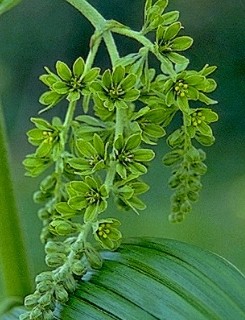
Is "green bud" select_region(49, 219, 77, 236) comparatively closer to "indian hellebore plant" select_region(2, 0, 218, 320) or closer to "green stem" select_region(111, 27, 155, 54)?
"indian hellebore plant" select_region(2, 0, 218, 320)

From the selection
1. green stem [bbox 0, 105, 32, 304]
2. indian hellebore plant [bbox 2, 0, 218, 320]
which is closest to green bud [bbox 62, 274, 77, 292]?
indian hellebore plant [bbox 2, 0, 218, 320]

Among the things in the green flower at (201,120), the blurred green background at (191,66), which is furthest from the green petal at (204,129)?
the blurred green background at (191,66)

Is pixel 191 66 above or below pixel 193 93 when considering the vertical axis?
below

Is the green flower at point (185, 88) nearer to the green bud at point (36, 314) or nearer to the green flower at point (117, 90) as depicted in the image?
the green flower at point (117, 90)

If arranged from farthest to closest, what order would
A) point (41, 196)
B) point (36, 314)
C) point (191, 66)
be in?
point (191, 66) < point (41, 196) < point (36, 314)

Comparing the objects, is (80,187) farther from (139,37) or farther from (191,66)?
(191,66)

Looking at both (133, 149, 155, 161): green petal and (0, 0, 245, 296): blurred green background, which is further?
(0, 0, 245, 296): blurred green background

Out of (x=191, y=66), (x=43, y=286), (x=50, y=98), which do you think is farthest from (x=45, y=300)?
(x=191, y=66)
